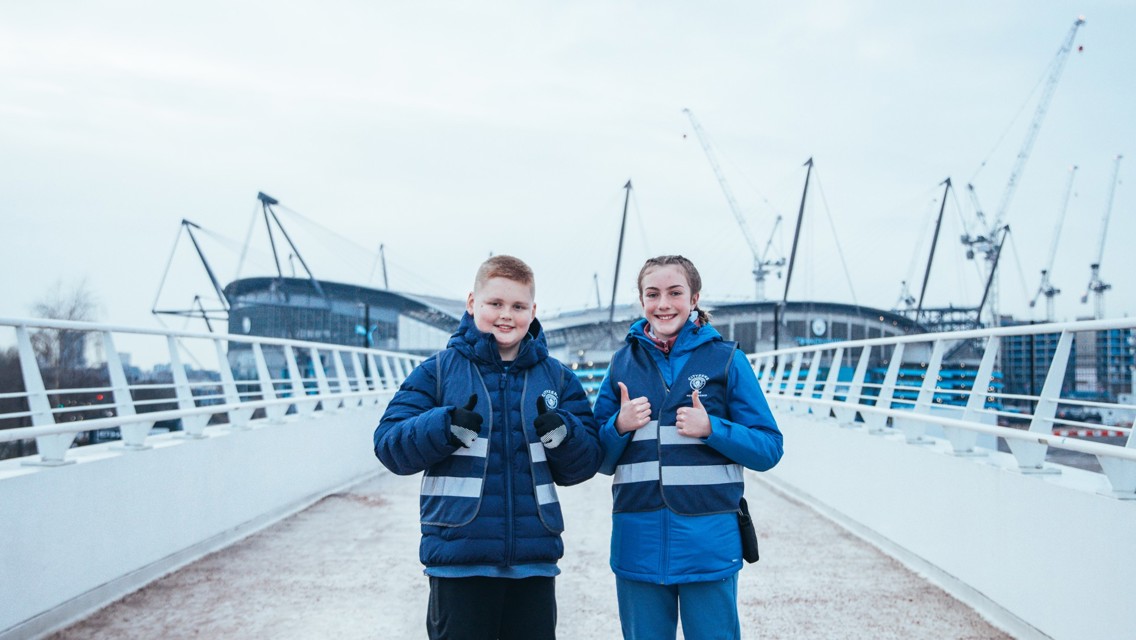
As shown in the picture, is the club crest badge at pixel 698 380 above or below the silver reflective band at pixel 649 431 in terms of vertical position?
above

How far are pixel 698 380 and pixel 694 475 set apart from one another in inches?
11.9

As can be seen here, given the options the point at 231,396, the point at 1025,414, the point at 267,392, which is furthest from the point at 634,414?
the point at 267,392

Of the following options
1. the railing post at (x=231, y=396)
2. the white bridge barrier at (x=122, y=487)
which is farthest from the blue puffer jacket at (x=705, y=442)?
the railing post at (x=231, y=396)

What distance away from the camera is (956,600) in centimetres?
455

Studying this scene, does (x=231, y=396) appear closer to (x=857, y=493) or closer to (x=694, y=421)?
(x=857, y=493)

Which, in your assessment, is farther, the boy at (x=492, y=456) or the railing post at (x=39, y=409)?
the railing post at (x=39, y=409)

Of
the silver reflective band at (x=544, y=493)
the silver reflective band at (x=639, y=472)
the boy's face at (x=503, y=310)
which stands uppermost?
the boy's face at (x=503, y=310)

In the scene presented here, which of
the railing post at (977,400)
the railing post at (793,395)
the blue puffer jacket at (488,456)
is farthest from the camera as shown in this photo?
the railing post at (793,395)

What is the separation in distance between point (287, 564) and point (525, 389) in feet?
12.2

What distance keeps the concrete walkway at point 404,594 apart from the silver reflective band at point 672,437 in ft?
6.09

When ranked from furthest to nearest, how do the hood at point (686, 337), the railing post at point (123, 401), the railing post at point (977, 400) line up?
1. the railing post at point (123, 401)
2. the railing post at point (977, 400)
3. the hood at point (686, 337)

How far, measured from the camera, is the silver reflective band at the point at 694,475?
256cm

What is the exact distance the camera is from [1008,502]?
4113mm

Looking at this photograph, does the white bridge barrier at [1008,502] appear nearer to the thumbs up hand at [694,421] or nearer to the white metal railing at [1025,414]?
the white metal railing at [1025,414]
